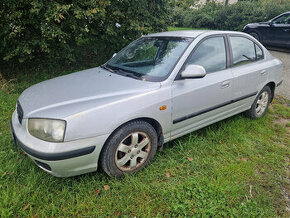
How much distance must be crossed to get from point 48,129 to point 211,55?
2.15m

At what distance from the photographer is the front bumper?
193 centimetres

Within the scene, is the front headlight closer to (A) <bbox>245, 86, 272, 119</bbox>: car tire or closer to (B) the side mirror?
(B) the side mirror

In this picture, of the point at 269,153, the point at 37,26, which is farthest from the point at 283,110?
the point at 37,26

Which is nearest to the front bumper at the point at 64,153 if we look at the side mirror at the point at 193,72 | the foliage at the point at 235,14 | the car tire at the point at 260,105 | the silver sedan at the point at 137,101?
the silver sedan at the point at 137,101

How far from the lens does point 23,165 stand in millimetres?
2482

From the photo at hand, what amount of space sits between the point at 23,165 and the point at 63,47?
3.41 metres

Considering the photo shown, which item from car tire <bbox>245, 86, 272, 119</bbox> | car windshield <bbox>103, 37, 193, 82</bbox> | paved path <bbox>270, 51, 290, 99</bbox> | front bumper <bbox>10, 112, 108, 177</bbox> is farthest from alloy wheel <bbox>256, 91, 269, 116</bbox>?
front bumper <bbox>10, 112, 108, 177</bbox>

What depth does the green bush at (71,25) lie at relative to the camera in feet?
14.4

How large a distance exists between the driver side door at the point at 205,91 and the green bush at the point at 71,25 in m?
2.58

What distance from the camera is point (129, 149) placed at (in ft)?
7.66

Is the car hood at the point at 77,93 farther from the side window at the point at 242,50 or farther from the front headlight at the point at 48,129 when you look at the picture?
the side window at the point at 242,50

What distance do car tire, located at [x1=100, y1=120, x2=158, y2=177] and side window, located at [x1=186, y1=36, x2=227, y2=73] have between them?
98 centimetres

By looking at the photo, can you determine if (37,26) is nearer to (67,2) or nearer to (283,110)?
(67,2)

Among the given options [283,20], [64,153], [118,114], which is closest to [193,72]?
[118,114]
